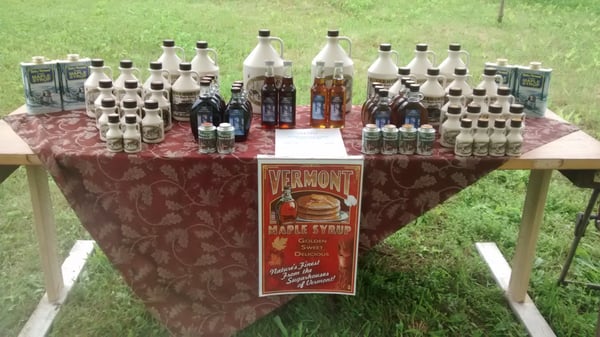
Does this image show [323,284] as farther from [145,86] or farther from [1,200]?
[1,200]

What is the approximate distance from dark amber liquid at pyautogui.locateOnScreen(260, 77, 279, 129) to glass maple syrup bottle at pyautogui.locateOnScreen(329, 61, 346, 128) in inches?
6.1

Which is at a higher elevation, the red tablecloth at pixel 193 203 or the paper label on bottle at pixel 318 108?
the paper label on bottle at pixel 318 108

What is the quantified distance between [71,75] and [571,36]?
386cm

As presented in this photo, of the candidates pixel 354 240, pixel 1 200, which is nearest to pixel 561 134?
pixel 354 240

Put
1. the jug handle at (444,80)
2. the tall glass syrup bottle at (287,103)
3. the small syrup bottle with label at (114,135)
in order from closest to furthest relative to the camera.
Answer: the small syrup bottle with label at (114,135) → the tall glass syrup bottle at (287,103) → the jug handle at (444,80)

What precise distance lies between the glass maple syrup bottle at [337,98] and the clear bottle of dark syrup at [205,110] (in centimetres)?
32

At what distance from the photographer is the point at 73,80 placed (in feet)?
6.06

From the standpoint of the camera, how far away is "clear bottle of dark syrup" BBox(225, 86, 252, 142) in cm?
161

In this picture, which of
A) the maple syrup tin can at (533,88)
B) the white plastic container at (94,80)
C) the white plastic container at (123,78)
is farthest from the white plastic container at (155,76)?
the maple syrup tin can at (533,88)

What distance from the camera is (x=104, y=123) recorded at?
1585 millimetres

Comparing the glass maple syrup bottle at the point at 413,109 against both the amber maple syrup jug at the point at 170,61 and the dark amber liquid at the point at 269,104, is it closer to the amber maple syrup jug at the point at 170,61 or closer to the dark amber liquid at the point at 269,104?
the dark amber liquid at the point at 269,104

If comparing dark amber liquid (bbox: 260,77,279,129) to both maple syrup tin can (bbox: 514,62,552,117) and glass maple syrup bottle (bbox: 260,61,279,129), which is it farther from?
maple syrup tin can (bbox: 514,62,552,117)

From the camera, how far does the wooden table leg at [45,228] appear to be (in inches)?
71.3

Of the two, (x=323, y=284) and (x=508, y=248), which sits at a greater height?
(x=323, y=284)
